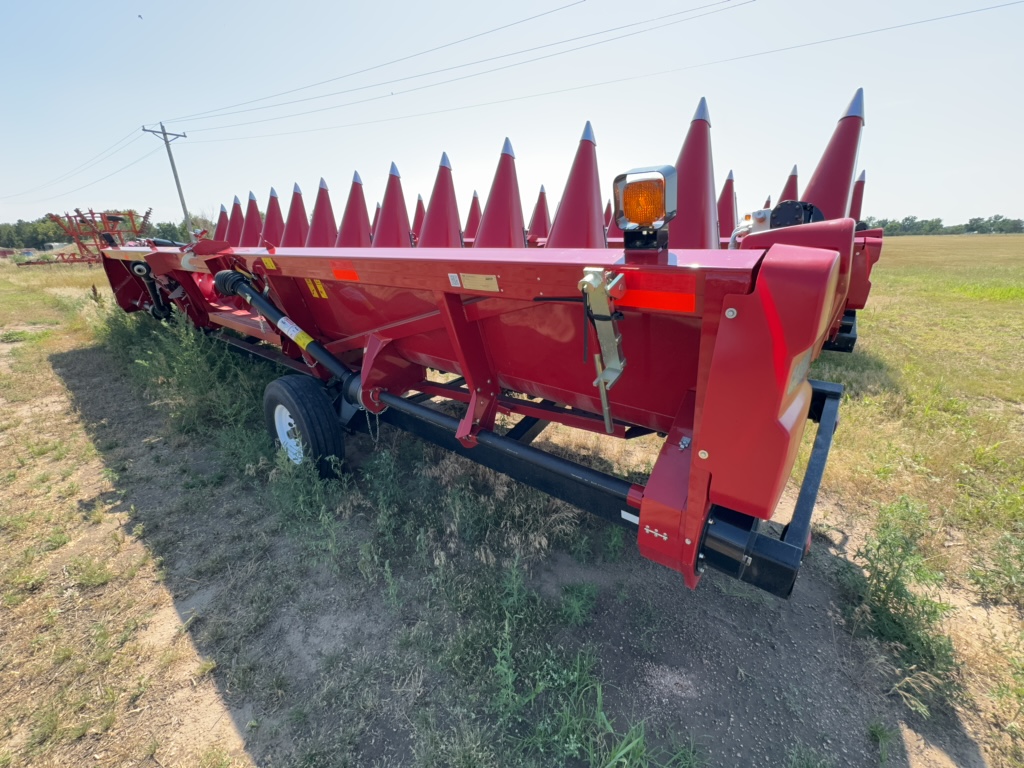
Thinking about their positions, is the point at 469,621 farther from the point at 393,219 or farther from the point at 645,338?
the point at 393,219

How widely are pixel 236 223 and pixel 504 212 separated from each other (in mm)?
5433

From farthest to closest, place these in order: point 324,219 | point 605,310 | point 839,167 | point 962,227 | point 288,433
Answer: point 962,227 → point 324,219 → point 288,433 → point 839,167 → point 605,310

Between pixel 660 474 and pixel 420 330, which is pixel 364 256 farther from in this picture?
pixel 660 474

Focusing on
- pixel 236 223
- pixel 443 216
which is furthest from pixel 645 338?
pixel 236 223

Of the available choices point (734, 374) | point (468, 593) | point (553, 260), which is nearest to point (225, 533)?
point (468, 593)

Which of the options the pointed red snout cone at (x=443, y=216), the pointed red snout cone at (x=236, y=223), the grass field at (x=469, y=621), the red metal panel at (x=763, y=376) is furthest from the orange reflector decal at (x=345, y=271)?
the pointed red snout cone at (x=236, y=223)

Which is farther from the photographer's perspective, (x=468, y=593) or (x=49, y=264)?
(x=49, y=264)

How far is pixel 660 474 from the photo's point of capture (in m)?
1.68

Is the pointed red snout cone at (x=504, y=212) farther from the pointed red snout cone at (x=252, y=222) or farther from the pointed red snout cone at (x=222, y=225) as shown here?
the pointed red snout cone at (x=222, y=225)

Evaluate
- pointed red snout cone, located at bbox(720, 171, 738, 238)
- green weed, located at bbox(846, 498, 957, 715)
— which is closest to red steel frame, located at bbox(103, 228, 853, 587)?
green weed, located at bbox(846, 498, 957, 715)

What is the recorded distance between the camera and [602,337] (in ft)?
4.83

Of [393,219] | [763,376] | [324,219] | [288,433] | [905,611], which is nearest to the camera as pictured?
[763,376]

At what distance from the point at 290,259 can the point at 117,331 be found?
6143 mm

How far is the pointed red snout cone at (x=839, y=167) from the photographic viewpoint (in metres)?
2.97
